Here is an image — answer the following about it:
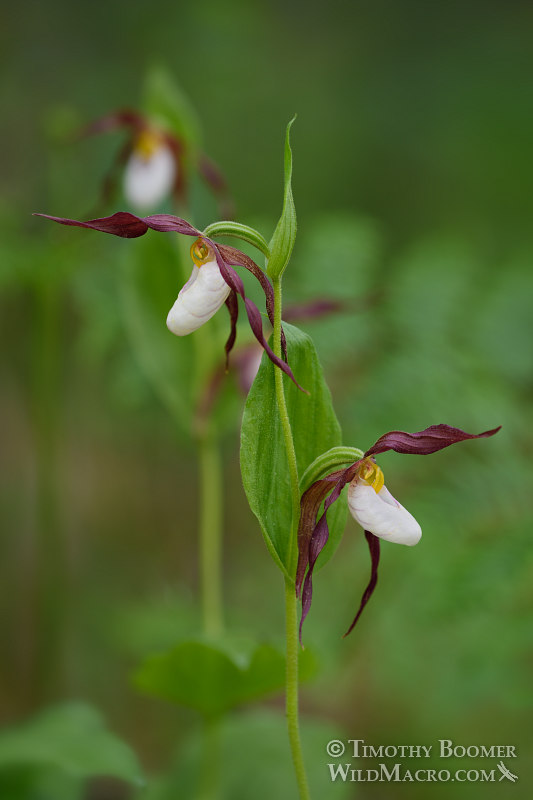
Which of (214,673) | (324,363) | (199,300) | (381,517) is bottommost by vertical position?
(214,673)

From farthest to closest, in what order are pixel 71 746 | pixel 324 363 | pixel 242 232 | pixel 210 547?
pixel 324 363
pixel 210 547
pixel 71 746
pixel 242 232

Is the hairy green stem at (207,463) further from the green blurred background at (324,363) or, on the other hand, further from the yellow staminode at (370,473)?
the yellow staminode at (370,473)

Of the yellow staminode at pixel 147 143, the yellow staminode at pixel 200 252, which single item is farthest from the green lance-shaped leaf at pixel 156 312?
the yellow staminode at pixel 200 252

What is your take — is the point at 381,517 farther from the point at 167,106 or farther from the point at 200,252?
the point at 167,106

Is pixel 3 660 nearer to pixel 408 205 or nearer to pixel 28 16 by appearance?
pixel 28 16

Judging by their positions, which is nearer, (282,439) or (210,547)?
(282,439)

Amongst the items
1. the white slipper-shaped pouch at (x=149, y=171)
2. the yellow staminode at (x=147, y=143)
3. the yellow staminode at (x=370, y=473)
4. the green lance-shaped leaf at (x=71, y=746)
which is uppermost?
the yellow staminode at (x=147, y=143)

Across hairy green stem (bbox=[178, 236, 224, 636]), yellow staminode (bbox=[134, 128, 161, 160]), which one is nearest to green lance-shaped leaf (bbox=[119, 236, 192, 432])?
hairy green stem (bbox=[178, 236, 224, 636])

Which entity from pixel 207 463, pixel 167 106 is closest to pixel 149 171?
pixel 167 106
